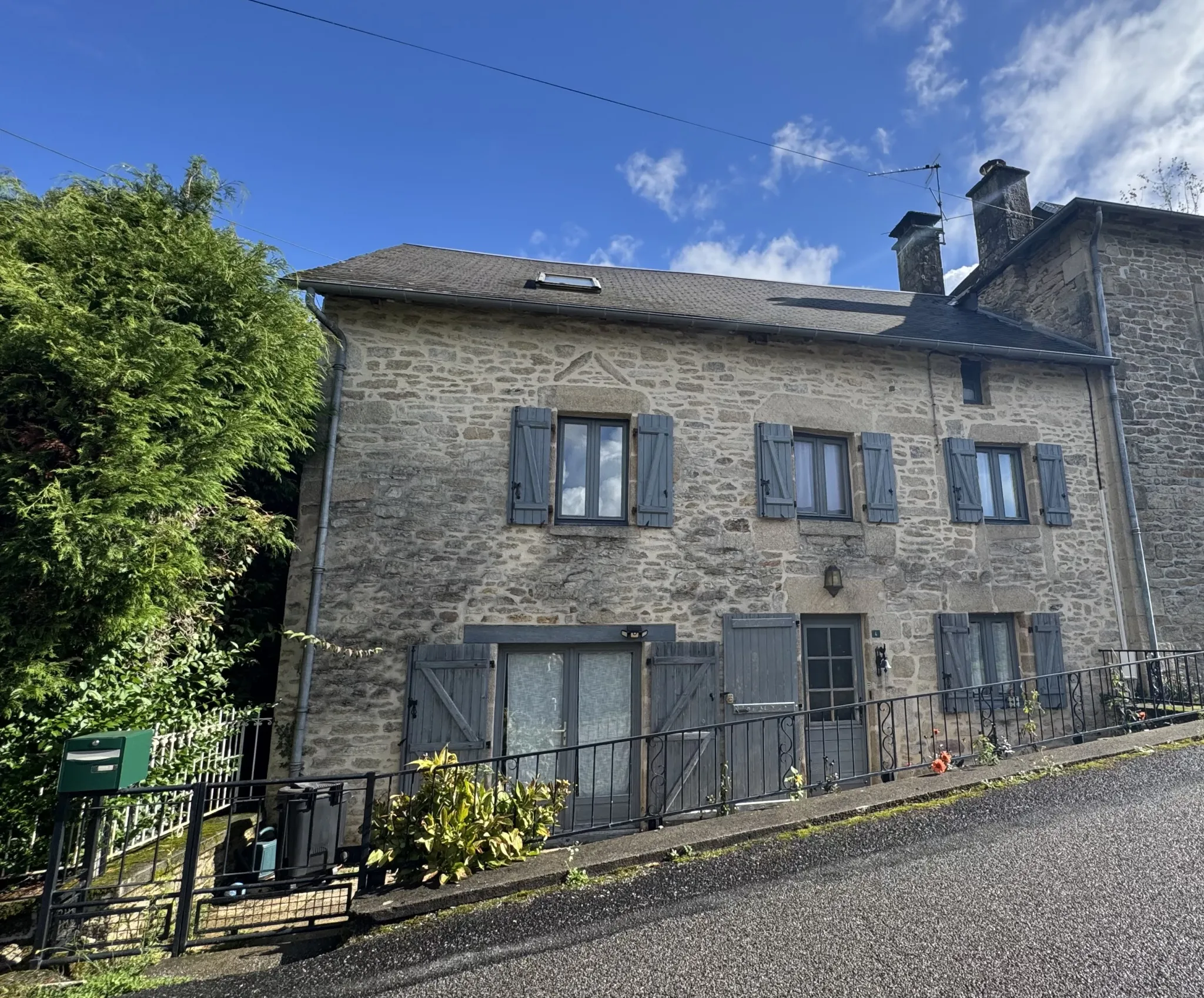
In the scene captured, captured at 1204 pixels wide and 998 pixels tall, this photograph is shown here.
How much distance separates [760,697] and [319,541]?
4.80 metres

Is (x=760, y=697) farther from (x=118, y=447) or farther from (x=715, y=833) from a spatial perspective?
(x=118, y=447)

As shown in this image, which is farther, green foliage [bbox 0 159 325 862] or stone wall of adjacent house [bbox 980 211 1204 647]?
stone wall of adjacent house [bbox 980 211 1204 647]

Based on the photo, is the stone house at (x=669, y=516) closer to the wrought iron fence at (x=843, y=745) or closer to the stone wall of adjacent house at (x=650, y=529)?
the stone wall of adjacent house at (x=650, y=529)

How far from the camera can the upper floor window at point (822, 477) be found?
7441 mm

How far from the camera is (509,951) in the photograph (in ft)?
10.6

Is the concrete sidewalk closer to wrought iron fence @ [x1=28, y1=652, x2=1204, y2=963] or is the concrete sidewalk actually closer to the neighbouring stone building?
wrought iron fence @ [x1=28, y1=652, x2=1204, y2=963]

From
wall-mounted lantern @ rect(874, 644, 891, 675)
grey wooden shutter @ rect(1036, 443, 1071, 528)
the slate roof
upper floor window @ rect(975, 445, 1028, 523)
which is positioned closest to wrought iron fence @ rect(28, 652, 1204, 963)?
wall-mounted lantern @ rect(874, 644, 891, 675)

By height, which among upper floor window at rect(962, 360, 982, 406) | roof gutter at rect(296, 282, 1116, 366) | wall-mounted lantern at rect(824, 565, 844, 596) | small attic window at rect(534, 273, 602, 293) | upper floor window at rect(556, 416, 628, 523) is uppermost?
small attic window at rect(534, 273, 602, 293)

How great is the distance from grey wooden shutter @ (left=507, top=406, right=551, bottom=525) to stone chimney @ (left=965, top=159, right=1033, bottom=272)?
889 centimetres

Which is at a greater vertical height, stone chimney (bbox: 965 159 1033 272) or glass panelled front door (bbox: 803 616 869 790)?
stone chimney (bbox: 965 159 1033 272)

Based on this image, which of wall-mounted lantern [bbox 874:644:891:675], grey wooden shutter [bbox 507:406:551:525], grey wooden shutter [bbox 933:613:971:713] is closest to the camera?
grey wooden shutter [bbox 507:406:551:525]

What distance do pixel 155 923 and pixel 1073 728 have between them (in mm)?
8896

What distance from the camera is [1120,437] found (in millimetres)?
8297

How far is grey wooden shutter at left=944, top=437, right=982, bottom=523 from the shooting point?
7652 millimetres
